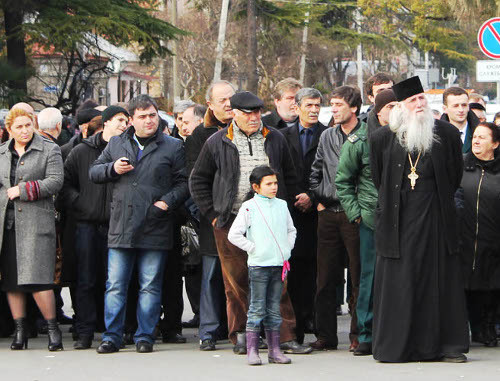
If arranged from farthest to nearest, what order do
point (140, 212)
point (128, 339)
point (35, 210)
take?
point (128, 339), point (35, 210), point (140, 212)

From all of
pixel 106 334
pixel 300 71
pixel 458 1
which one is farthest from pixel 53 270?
pixel 300 71

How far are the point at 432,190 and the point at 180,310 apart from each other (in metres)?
2.88

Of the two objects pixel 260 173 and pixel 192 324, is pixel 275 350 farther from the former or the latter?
pixel 192 324

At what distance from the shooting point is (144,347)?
989 centimetres

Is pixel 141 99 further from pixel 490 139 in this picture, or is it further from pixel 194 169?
pixel 490 139

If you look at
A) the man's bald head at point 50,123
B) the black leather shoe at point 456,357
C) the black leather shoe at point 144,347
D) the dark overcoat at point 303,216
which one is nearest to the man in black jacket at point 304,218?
the dark overcoat at point 303,216

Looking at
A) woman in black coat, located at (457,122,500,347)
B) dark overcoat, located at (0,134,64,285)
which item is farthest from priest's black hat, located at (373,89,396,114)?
dark overcoat, located at (0,134,64,285)

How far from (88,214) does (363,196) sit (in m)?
2.47


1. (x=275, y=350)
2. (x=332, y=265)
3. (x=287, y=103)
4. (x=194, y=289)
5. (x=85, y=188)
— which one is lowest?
(x=275, y=350)

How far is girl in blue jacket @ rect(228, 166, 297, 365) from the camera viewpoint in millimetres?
9039

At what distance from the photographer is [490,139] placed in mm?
10211

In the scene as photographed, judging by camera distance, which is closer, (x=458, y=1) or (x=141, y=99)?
(x=141, y=99)

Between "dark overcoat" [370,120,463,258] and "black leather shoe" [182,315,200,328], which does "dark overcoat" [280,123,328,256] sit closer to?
"dark overcoat" [370,120,463,258]

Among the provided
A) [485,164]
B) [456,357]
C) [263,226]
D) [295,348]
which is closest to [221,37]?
[485,164]
